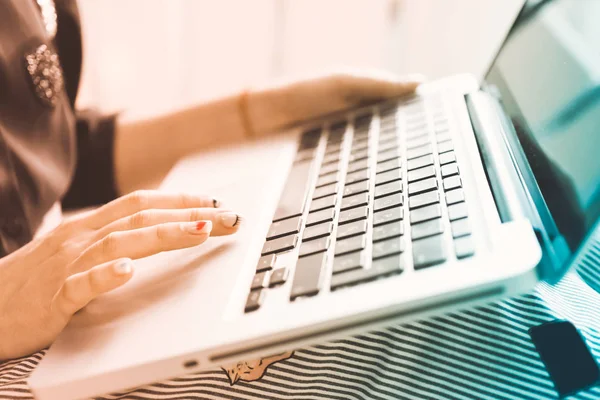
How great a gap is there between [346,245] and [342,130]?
0.26m

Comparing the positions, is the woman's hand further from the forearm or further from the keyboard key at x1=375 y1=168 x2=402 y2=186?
the forearm

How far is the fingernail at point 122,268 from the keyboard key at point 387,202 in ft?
0.57

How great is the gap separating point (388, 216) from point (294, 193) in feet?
0.39

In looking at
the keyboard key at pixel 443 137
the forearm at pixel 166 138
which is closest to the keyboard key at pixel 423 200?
the keyboard key at pixel 443 137

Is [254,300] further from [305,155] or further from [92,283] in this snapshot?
[305,155]

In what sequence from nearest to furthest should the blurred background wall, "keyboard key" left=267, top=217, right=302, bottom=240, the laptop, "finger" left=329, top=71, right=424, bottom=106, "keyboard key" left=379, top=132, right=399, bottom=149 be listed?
1. the laptop
2. "keyboard key" left=267, top=217, right=302, bottom=240
3. "keyboard key" left=379, top=132, right=399, bottom=149
4. "finger" left=329, top=71, right=424, bottom=106
5. the blurred background wall

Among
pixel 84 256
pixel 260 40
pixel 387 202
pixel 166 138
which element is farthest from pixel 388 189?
pixel 260 40

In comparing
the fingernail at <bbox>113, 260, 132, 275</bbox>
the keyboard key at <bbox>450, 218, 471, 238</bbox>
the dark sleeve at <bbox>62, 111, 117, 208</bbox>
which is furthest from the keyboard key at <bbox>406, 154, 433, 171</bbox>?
the dark sleeve at <bbox>62, 111, 117, 208</bbox>

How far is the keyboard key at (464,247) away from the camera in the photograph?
32cm

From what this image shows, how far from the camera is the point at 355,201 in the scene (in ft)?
1.41

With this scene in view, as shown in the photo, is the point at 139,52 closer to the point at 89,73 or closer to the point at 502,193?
the point at 89,73

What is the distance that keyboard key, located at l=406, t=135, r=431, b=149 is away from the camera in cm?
49

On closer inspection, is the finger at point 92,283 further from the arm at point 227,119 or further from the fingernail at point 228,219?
the arm at point 227,119

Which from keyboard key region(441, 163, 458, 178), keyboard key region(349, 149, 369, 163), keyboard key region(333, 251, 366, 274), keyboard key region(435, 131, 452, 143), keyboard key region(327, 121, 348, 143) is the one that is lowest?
keyboard key region(327, 121, 348, 143)
